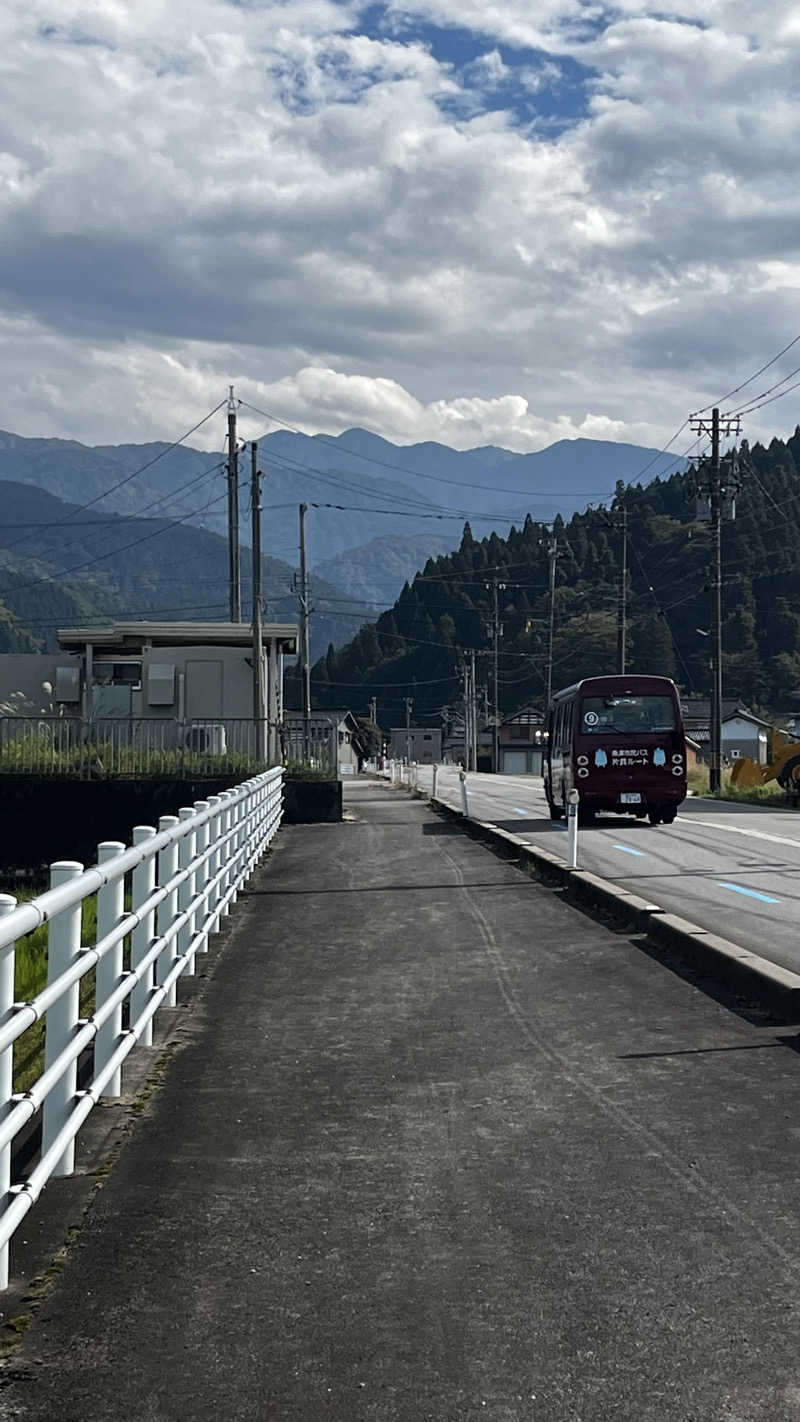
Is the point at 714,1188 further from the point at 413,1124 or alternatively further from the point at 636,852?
the point at 636,852

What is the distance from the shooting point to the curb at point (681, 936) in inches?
352

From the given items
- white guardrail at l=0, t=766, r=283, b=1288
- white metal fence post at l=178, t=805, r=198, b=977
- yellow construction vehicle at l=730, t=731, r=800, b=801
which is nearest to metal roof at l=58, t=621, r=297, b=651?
yellow construction vehicle at l=730, t=731, r=800, b=801

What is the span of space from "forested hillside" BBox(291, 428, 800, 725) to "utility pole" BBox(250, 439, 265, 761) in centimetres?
5915

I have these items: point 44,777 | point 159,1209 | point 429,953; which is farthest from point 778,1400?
point 44,777

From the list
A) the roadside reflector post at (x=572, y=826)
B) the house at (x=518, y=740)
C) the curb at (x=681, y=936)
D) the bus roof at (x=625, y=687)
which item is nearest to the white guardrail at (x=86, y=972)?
the curb at (x=681, y=936)

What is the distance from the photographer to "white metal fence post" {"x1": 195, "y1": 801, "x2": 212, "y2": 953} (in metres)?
11.2

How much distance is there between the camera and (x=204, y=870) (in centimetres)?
1164

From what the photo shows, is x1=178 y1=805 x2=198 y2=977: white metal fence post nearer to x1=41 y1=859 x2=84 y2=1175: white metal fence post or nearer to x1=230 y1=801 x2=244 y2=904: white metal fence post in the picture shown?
x1=230 y1=801 x2=244 y2=904: white metal fence post

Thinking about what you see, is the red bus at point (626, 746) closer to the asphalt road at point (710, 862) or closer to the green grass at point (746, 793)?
the asphalt road at point (710, 862)

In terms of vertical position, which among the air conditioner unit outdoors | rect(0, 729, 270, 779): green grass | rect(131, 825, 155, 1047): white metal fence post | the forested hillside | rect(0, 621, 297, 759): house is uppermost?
the forested hillside

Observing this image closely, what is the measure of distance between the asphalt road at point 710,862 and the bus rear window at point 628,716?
1734mm

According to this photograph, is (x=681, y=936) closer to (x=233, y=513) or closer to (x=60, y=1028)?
(x=60, y=1028)

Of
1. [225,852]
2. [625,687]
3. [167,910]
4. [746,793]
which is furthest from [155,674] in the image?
[167,910]

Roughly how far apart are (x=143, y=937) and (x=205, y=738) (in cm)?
2466
